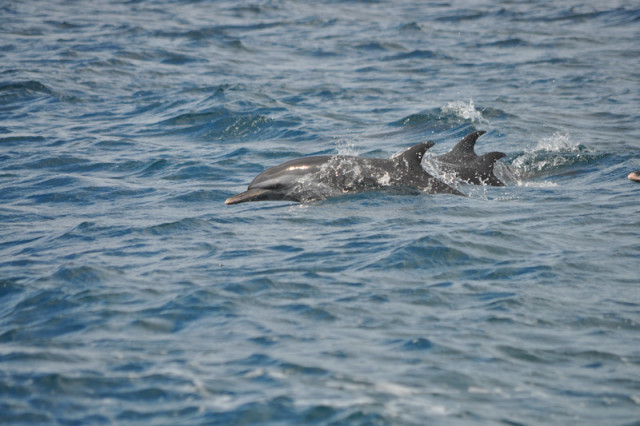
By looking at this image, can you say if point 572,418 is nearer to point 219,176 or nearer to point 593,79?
point 219,176

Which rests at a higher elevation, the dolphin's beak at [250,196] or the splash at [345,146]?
the dolphin's beak at [250,196]

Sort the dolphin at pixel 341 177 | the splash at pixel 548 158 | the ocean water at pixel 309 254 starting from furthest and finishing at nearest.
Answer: the splash at pixel 548 158 → the dolphin at pixel 341 177 → the ocean water at pixel 309 254

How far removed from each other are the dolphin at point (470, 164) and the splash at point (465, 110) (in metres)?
4.41

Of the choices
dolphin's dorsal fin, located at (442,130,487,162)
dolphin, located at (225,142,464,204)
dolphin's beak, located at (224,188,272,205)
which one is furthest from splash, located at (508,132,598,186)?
dolphin's beak, located at (224,188,272,205)

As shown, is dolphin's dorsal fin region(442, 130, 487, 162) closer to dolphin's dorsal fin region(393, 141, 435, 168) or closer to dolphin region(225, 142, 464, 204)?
dolphin region(225, 142, 464, 204)

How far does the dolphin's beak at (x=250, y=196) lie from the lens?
1131 cm

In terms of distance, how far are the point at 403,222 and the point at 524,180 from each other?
362 cm

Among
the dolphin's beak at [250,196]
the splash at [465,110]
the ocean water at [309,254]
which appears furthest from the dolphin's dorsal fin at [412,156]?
the splash at [465,110]

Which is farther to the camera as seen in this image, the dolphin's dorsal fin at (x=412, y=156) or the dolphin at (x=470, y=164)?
the dolphin at (x=470, y=164)

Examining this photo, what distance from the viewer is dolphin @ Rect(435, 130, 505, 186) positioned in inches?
508

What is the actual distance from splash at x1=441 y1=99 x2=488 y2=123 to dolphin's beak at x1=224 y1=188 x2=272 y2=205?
729 centimetres

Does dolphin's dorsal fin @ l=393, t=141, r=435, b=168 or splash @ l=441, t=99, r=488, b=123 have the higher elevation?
dolphin's dorsal fin @ l=393, t=141, r=435, b=168

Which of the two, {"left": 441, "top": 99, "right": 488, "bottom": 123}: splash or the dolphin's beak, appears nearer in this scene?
the dolphin's beak

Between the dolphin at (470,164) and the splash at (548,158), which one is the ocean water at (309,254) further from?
the dolphin at (470,164)
